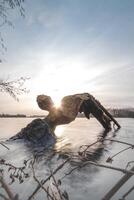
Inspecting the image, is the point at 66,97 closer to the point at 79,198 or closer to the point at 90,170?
the point at 90,170

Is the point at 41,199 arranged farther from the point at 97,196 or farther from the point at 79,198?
the point at 97,196

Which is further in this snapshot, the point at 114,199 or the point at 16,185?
the point at 16,185

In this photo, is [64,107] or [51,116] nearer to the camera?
[64,107]

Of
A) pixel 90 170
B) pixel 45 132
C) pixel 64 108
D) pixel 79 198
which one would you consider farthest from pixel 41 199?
pixel 45 132

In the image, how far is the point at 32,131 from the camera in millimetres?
24000

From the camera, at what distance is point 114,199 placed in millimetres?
7930

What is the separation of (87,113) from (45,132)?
4668 mm

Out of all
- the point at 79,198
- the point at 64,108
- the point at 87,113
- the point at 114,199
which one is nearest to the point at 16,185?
the point at 79,198

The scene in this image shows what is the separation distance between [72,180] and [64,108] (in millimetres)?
13162

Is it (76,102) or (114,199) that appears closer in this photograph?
(114,199)

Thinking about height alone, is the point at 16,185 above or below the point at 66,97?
below

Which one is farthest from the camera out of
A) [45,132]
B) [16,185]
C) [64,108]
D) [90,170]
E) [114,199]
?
[45,132]

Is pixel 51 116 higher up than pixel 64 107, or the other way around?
pixel 64 107

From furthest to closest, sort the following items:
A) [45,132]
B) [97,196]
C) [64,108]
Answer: [45,132] < [64,108] < [97,196]
